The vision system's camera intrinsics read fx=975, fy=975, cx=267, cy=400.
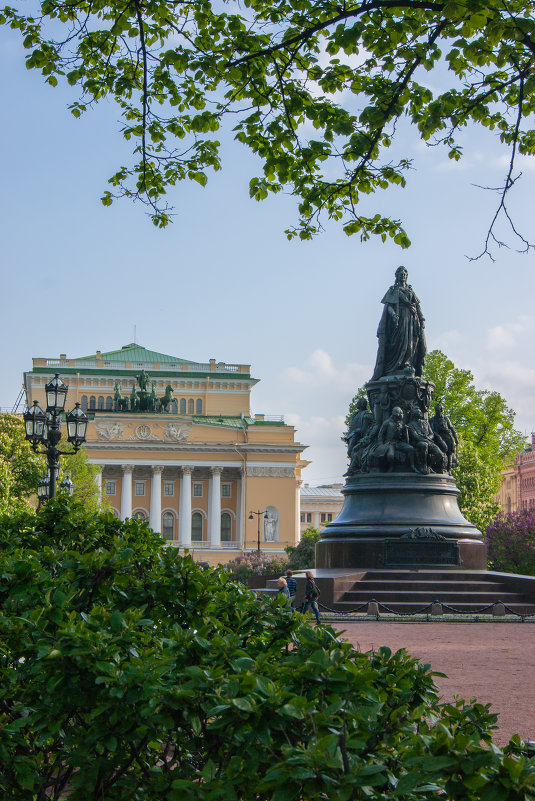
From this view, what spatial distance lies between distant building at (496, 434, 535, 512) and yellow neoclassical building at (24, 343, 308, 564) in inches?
1351

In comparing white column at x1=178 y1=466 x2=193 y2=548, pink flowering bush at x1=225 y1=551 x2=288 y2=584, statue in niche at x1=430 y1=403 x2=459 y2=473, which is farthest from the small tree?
white column at x1=178 y1=466 x2=193 y2=548

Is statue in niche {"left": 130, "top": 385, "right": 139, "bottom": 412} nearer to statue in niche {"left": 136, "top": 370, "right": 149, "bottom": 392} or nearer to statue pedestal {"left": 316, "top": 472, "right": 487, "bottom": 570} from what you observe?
statue in niche {"left": 136, "top": 370, "right": 149, "bottom": 392}

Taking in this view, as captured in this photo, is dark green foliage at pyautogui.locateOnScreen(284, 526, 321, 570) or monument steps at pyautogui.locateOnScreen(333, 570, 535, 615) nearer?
monument steps at pyautogui.locateOnScreen(333, 570, 535, 615)

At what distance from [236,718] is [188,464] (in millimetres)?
85745

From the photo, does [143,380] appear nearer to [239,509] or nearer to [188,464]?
[188,464]

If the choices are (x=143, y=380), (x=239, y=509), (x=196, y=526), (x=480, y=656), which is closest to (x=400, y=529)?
(x=480, y=656)

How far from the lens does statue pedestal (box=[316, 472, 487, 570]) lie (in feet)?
67.5

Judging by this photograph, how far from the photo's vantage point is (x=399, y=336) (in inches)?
918

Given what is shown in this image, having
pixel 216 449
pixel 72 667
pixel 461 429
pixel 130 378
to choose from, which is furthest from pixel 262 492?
pixel 72 667

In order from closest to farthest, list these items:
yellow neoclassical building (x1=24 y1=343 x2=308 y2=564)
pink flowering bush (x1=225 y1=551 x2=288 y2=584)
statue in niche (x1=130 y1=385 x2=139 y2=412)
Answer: pink flowering bush (x1=225 y1=551 x2=288 y2=584) → yellow neoclassical building (x1=24 y1=343 x2=308 y2=564) → statue in niche (x1=130 y1=385 x2=139 y2=412)

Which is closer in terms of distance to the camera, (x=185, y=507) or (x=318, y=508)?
(x=185, y=507)

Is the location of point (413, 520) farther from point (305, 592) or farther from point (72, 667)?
point (72, 667)

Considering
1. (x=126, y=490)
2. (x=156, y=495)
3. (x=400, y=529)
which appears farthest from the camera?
(x=156, y=495)

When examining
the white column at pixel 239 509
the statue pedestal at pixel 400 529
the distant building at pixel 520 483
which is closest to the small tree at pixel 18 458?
the statue pedestal at pixel 400 529
